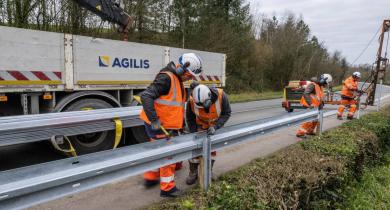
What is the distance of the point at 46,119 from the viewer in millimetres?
4004

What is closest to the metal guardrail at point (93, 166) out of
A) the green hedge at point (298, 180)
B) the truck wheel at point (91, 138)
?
the green hedge at point (298, 180)

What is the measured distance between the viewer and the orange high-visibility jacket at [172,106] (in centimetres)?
398

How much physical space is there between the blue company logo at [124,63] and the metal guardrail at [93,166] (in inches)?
78.4

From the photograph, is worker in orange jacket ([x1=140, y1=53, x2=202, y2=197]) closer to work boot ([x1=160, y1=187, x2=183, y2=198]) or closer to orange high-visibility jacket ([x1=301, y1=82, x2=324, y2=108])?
work boot ([x1=160, y1=187, x2=183, y2=198])

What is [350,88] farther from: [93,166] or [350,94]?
Answer: [93,166]

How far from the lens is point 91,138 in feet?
19.2

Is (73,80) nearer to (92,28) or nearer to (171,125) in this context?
(171,125)

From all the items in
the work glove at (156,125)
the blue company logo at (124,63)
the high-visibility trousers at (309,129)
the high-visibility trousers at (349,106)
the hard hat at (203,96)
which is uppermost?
the blue company logo at (124,63)

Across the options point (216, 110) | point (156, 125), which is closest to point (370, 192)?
point (216, 110)

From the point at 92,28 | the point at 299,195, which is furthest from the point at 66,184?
the point at 92,28

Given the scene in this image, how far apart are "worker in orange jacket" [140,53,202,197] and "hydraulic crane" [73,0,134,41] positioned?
4830 millimetres

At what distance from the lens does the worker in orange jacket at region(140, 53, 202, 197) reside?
12.4ft

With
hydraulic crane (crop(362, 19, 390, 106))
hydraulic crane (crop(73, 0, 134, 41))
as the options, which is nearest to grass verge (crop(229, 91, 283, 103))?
hydraulic crane (crop(362, 19, 390, 106))

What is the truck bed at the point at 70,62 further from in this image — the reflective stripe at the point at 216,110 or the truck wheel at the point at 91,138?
the reflective stripe at the point at 216,110
